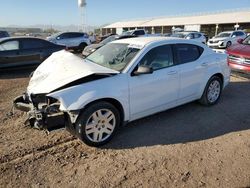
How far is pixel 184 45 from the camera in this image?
201 inches

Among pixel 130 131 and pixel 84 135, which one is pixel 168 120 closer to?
pixel 130 131

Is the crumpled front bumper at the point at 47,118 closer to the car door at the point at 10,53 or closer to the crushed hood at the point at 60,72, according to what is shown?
the crushed hood at the point at 60,72

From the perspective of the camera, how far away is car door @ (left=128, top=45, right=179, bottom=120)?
4191 millimetres

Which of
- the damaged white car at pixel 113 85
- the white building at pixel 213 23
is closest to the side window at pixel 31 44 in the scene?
the damaged white car at pixel 113 85

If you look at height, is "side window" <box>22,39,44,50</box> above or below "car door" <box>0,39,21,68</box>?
above

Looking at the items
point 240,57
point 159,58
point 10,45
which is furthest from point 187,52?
point 10,45

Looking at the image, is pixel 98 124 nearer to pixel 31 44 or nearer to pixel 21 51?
pixel 21 51

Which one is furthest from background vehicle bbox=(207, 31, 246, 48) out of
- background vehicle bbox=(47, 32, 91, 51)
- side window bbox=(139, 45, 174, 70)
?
side window bbox=(139, 45, 174, 70)

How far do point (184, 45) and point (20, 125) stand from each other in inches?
140

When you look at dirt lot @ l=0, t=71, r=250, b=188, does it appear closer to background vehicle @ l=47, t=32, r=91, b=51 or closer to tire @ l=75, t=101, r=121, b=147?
tire @ l=75, t=101, r=121, b=147

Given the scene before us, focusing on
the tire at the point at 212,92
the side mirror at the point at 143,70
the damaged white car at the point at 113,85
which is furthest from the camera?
the tire at the point at 212,92

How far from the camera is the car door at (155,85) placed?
4.19 metres

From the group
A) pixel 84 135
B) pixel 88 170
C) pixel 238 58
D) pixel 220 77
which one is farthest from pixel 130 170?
pixel 238 58

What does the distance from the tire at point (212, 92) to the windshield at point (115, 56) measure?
2063 millimetres
